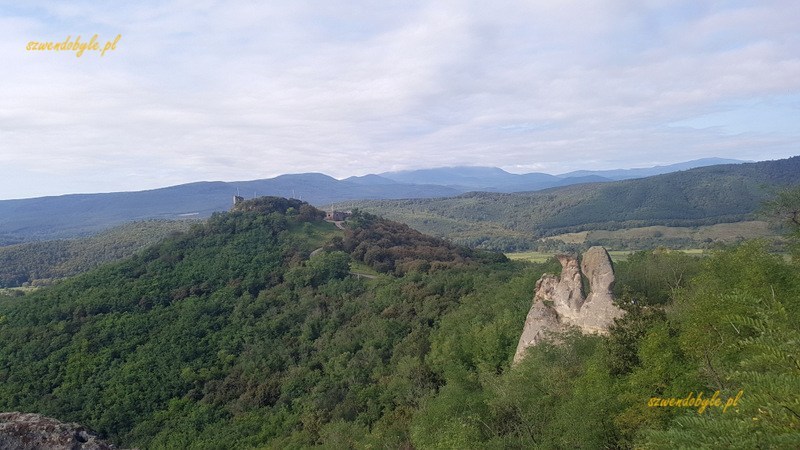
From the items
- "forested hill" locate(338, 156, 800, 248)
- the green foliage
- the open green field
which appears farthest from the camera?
"forested hill" locate(338, 156, 800, 248)

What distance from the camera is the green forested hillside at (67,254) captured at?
335ft

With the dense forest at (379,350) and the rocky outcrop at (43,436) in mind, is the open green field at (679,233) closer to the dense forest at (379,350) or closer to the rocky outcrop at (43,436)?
the dense forest at (379,350)

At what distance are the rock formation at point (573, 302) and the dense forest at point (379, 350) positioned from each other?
97 centimetres

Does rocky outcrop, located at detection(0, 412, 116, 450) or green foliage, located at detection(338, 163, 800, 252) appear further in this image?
green foliage, located at detection(338, 163, 800, 252)

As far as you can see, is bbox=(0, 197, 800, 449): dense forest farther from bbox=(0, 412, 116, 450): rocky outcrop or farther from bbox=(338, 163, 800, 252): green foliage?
bbox=(338, 163, 800, 252): green foliage

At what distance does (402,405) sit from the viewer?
29875 mm

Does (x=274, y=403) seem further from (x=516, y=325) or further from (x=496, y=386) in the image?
(x=496, y=386)

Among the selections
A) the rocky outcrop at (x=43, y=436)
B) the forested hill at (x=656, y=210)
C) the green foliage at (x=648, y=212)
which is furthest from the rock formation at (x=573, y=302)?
the forested hill at (x=656, y=210)

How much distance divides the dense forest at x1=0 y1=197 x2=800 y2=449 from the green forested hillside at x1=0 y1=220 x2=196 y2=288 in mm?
46859

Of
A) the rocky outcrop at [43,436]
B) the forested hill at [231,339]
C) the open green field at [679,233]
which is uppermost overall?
the rocky outcrop at [43,436]

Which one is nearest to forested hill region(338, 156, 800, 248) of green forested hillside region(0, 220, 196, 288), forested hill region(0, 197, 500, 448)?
green forested hillside region(0, 220, 196, 288)

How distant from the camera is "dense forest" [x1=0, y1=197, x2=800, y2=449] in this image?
1475 cm

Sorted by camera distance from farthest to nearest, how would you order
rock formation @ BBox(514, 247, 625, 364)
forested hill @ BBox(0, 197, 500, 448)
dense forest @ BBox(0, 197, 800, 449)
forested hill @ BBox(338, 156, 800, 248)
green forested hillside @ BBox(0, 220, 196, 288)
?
forested hill @ BBox(338, 156, 800, 248), green forested hillside @ BBox(0, 220, 196, 288), forested hill @ BBox(0, 197, 500, 448), rock formation @ BBox(514, 247, 625, 364), dense forest @ BBox(0, 197, 800, 449)

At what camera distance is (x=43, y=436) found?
13938 millimetres
